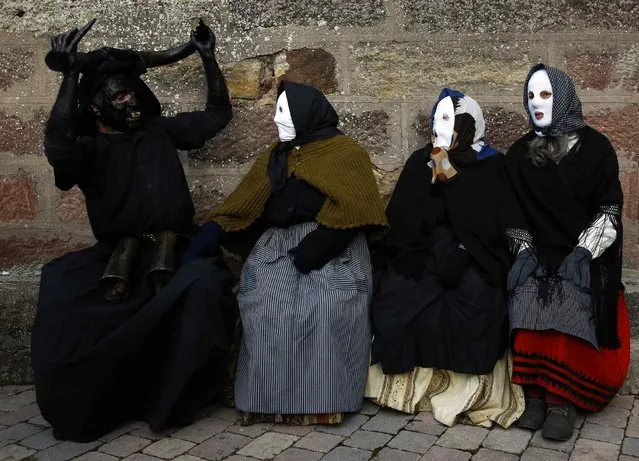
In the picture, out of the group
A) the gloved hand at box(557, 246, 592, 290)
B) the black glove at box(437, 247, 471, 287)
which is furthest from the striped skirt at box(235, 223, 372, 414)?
the gloved hand at box(557, 246, 592, 290)

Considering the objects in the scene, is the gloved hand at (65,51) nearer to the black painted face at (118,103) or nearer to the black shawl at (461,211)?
the black painted face at (118,103)

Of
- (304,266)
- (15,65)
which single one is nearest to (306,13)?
(304,266)

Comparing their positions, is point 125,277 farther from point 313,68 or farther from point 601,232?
point 601,232

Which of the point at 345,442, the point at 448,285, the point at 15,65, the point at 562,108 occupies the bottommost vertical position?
the point at 345,442

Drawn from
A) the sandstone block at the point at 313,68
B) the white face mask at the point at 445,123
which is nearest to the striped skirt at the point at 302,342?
the white face mask at the point at 445,123

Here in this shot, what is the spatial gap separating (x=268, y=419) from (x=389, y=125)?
5.48 ft

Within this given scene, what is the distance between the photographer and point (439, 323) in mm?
3539

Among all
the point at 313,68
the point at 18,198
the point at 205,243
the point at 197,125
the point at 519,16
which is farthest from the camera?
the point at 18,198

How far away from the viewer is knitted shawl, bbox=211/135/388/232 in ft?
11.7

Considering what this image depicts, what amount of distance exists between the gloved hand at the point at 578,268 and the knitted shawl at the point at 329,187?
80 centimetres

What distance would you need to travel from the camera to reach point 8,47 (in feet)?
14.1

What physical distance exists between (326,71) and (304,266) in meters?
1.19

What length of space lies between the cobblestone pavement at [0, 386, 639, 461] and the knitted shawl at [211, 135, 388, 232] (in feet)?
2.88

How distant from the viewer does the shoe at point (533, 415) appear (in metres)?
3.37
